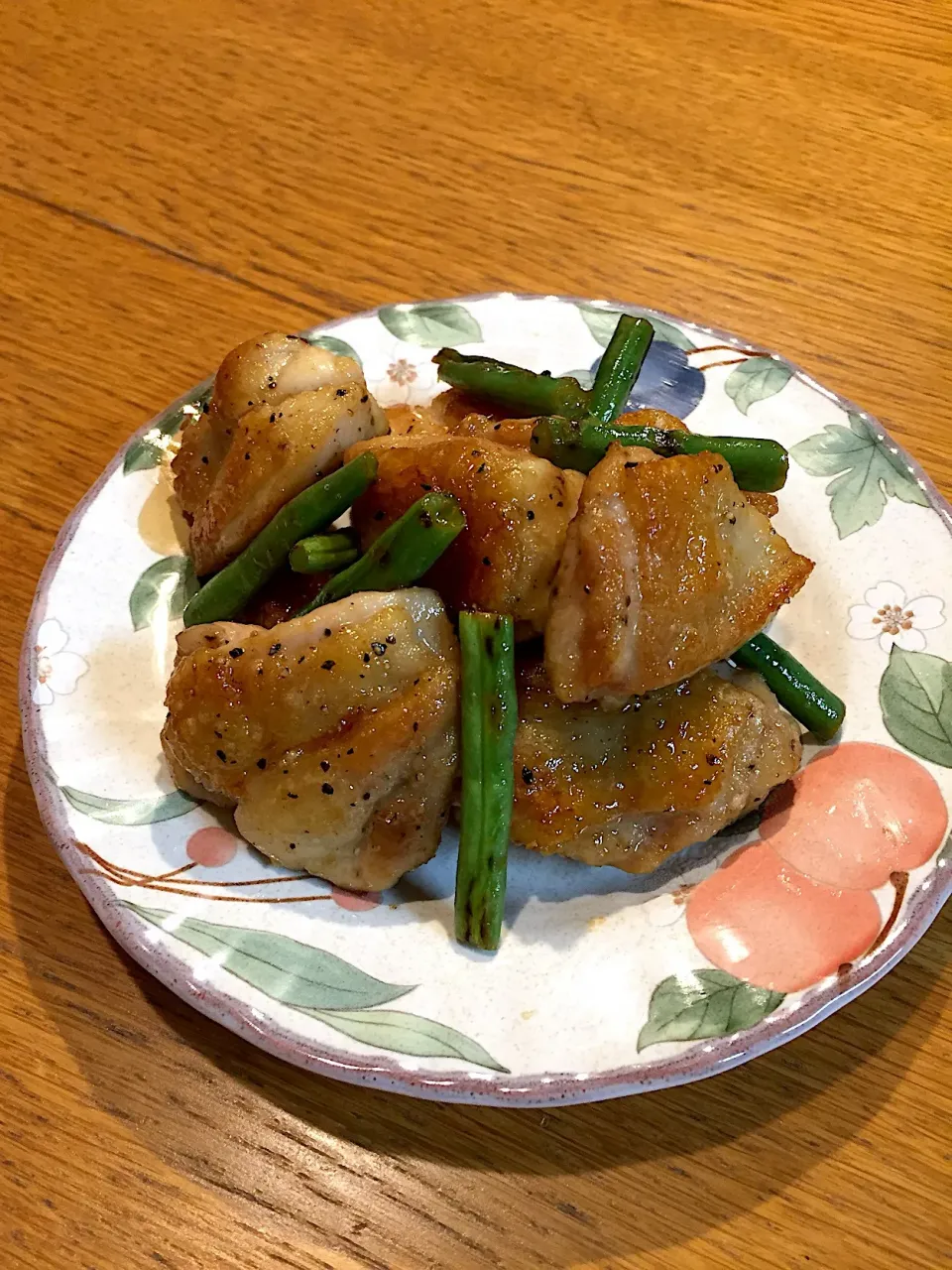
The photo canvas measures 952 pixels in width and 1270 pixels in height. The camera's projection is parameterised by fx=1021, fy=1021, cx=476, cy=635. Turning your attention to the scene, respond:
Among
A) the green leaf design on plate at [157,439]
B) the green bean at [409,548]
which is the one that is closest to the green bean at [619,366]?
the green bean at [409,548]

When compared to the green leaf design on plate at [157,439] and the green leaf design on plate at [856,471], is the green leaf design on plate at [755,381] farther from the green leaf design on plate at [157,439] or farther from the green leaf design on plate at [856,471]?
the green leaf design on plate at [157,439]

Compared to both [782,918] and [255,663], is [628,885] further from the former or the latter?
[255,663]

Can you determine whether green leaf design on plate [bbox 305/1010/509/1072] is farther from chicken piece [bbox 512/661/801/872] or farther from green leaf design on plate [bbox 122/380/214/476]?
green leaf design on plate [bbox 122/380/214/476]

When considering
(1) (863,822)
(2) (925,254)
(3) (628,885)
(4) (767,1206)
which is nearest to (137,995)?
(3) (628,885)

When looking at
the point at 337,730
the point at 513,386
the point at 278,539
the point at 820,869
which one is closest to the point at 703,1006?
the point at 820,869

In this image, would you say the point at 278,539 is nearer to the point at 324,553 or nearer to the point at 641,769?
the point at 324,553

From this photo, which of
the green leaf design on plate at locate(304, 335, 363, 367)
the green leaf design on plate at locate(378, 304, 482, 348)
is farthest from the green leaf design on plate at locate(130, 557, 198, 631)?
the green leaf design on plate at locate(378, 304, 482, 348)
